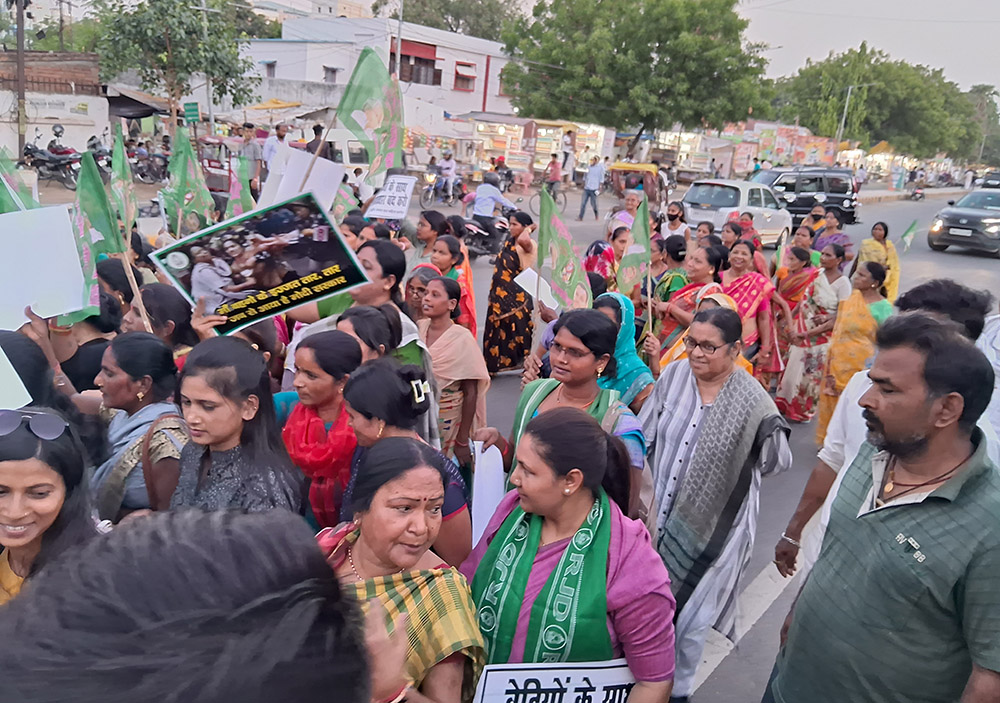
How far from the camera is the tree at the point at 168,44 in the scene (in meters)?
19.5

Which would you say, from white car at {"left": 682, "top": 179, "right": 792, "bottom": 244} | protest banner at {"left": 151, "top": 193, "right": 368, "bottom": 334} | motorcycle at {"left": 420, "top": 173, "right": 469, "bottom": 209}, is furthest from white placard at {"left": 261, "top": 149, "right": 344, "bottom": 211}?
motorcycle at {"left": 420, "top": 173, "right": 469, "bottom": 209}

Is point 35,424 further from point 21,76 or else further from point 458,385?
point 21,76

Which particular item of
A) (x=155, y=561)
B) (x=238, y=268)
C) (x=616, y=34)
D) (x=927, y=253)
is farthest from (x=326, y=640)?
(x=616, y=34)

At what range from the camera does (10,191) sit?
3410 millimetres

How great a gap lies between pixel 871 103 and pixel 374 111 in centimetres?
6547

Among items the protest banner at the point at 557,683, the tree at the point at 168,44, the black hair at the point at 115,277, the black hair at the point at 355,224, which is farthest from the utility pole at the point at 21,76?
the protest banner at the point at 557,683

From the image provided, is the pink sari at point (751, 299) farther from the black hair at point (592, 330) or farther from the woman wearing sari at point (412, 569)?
the woman wearing sari at point (412, 569)

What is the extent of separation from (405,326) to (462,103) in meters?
39.3

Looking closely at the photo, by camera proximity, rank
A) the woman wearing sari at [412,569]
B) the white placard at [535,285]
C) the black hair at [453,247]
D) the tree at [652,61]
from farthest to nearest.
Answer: the tree at [652,61] < the black hair at [453,247] < the white placard at [535,285] < the woman wearing sari at [412,569]

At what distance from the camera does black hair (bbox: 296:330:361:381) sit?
9.42 feet

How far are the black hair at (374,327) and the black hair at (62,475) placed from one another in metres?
1.40

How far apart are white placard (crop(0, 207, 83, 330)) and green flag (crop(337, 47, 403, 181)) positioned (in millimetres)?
1402

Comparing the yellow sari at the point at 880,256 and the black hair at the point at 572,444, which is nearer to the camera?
the black hair at the point at 572,444

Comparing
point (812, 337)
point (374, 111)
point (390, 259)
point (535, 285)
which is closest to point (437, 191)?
point (812, 337)
